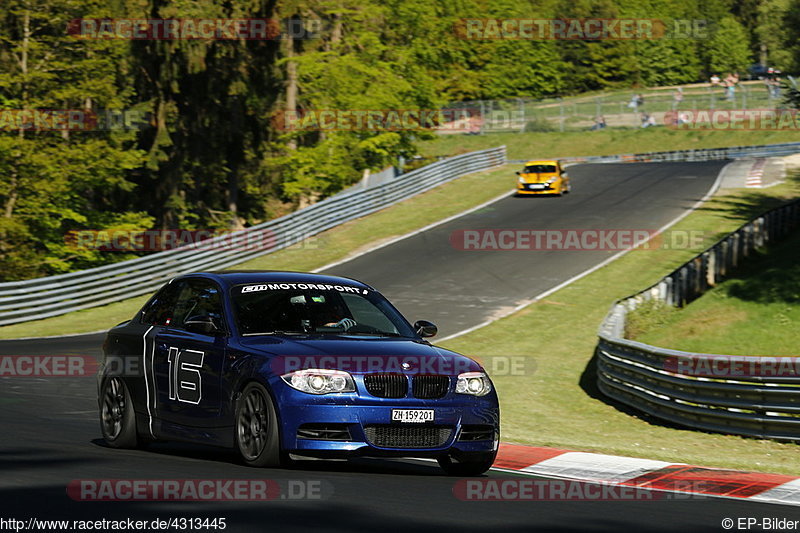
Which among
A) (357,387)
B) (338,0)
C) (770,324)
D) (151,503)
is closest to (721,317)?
(770,324)

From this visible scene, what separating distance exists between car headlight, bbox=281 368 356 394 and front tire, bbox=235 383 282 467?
0.24 meters

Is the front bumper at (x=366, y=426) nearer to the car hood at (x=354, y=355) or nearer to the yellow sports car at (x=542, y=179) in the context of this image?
the car hood at (x=354, y=355)

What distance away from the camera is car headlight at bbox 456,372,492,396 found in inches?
360

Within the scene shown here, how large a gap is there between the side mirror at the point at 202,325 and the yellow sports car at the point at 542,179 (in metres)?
35.4

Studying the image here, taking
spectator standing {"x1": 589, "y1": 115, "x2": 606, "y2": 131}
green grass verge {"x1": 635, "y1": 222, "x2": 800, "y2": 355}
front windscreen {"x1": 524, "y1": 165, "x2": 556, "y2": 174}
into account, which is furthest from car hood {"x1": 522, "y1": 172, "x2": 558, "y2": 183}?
spectator standing {"x1": 589, "y1": 115, "x2": 606, "y2": 131}

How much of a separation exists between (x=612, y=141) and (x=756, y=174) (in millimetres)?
31804

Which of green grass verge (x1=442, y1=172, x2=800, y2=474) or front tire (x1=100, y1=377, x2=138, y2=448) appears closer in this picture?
front tire (x1=100, y1=377, x2=138, y2=448)

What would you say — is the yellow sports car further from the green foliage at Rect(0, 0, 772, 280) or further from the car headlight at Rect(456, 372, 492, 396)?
the car headlight at Rect(456, 372, 492, 396)

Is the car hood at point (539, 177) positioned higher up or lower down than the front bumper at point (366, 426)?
lower down

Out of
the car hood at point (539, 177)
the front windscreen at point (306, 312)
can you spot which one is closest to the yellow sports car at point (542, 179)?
the car hood at point (539, 177)

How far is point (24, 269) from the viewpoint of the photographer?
41.2 meters

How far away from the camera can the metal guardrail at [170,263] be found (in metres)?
28.9

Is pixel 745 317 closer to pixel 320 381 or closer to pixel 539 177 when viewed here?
pixel 320 381

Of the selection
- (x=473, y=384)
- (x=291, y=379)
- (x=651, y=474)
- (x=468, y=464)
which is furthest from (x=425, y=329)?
(x=651, y=474)
